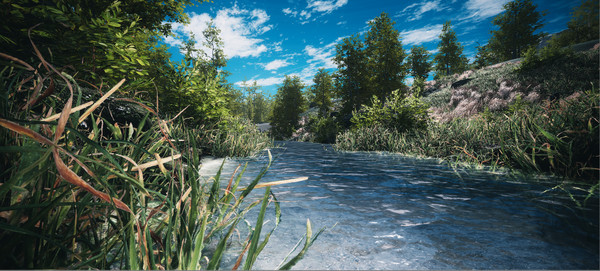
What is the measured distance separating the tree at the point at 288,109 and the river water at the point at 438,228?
102 ft

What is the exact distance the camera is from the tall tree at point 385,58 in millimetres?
24000

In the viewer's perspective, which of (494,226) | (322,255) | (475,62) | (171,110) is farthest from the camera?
(475,62)

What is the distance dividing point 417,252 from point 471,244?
1.55ft

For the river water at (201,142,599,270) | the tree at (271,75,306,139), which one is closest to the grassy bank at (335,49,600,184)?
the river water at (201,142,599,270)

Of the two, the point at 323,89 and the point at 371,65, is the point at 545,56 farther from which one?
the point at 323,89

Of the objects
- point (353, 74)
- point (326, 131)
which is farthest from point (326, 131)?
point (353, 74)

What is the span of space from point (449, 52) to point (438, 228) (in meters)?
52.6

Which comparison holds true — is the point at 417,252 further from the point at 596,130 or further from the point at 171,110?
the point at 171,110

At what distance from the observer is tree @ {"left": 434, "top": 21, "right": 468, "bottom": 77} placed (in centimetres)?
4362

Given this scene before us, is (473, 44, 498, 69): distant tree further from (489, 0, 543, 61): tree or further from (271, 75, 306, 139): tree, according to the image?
(271, 75, 306, 139): tree

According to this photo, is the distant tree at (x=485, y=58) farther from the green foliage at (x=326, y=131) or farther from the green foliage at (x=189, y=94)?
the green foliage at (x=189, y=94)

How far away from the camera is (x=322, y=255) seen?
1.71m

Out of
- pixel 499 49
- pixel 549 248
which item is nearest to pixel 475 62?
pixel 499 49

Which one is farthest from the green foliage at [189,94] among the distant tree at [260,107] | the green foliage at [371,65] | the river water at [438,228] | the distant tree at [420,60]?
the distant tree at [260,107]
